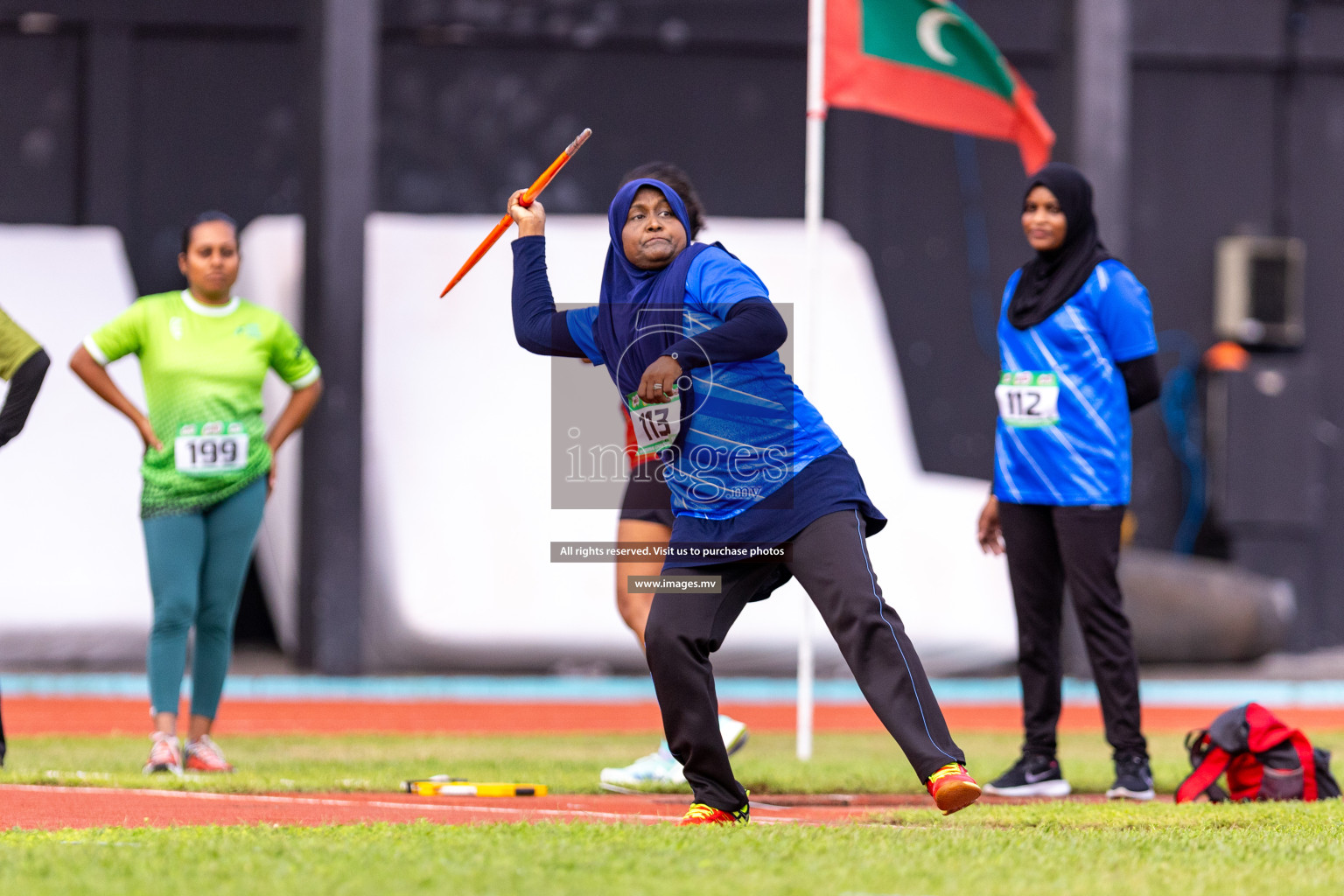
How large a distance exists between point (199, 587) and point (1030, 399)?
10.1 feet

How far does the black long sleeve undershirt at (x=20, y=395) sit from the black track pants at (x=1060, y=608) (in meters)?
3.32

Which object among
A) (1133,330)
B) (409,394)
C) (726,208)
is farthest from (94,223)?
(1133,330)

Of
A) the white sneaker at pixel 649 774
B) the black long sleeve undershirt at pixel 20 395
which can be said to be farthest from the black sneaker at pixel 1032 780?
the black long sleeve undershirt at pixel 20 395

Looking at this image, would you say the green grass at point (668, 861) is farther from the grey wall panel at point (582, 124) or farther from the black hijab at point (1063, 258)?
the grey wall panel at point (582, 124)

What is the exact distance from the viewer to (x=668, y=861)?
11.2 ft

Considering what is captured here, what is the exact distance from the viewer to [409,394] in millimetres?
10336

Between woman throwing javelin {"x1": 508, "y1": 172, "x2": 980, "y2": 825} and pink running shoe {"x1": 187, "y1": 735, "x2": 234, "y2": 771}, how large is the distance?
2310 millimetres

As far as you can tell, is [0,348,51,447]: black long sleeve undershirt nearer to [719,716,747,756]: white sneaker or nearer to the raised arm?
the raised arm

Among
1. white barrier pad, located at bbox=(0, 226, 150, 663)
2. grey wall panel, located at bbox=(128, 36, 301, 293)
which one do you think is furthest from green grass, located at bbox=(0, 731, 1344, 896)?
grey wall panel, located at bbox=(128, 36, 301, 293)

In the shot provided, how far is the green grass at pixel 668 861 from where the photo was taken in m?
3.17

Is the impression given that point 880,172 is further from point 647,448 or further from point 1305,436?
point 647,448

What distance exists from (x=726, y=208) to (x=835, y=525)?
8.89 m

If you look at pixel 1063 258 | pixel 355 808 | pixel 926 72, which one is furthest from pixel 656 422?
pixel 926 72

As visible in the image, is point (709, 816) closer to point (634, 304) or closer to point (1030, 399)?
point (634, 304)
